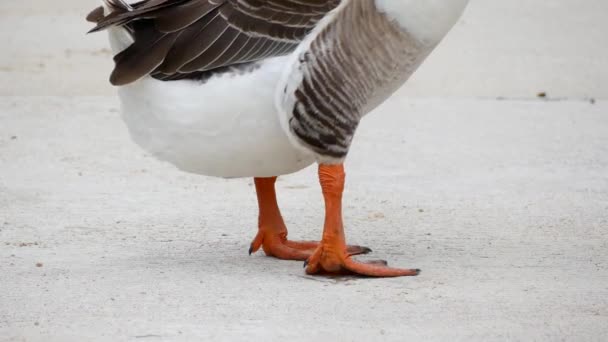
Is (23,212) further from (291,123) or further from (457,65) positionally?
(457,65)

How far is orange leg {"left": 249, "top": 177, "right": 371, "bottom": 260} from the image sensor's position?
4.66 metres

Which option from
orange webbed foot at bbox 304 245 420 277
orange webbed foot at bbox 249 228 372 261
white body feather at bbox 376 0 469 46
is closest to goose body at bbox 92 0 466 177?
white body feather at bbox 376 0 469 46

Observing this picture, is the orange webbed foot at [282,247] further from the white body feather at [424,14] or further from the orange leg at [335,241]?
the white body feather at [424,14]

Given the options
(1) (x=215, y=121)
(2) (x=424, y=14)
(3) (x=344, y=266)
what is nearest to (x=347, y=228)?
(3) (x=344, y=266)

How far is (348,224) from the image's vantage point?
5234 millimetres

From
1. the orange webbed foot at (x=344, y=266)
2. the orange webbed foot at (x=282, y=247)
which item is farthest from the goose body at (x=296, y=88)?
the orange webbed foot at (x=282, y=247)

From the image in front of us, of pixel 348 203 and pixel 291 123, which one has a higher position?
pixel 291 123

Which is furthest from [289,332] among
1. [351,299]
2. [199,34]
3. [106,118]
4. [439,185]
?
[106,118]

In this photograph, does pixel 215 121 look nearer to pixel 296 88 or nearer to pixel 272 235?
pixel 296 88

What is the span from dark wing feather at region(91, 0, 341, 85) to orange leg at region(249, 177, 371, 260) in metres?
0.76

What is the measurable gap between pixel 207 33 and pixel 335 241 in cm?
96

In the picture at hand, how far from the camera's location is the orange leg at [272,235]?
4.66 m

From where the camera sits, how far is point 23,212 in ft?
17.3

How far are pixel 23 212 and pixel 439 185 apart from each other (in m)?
2.18
